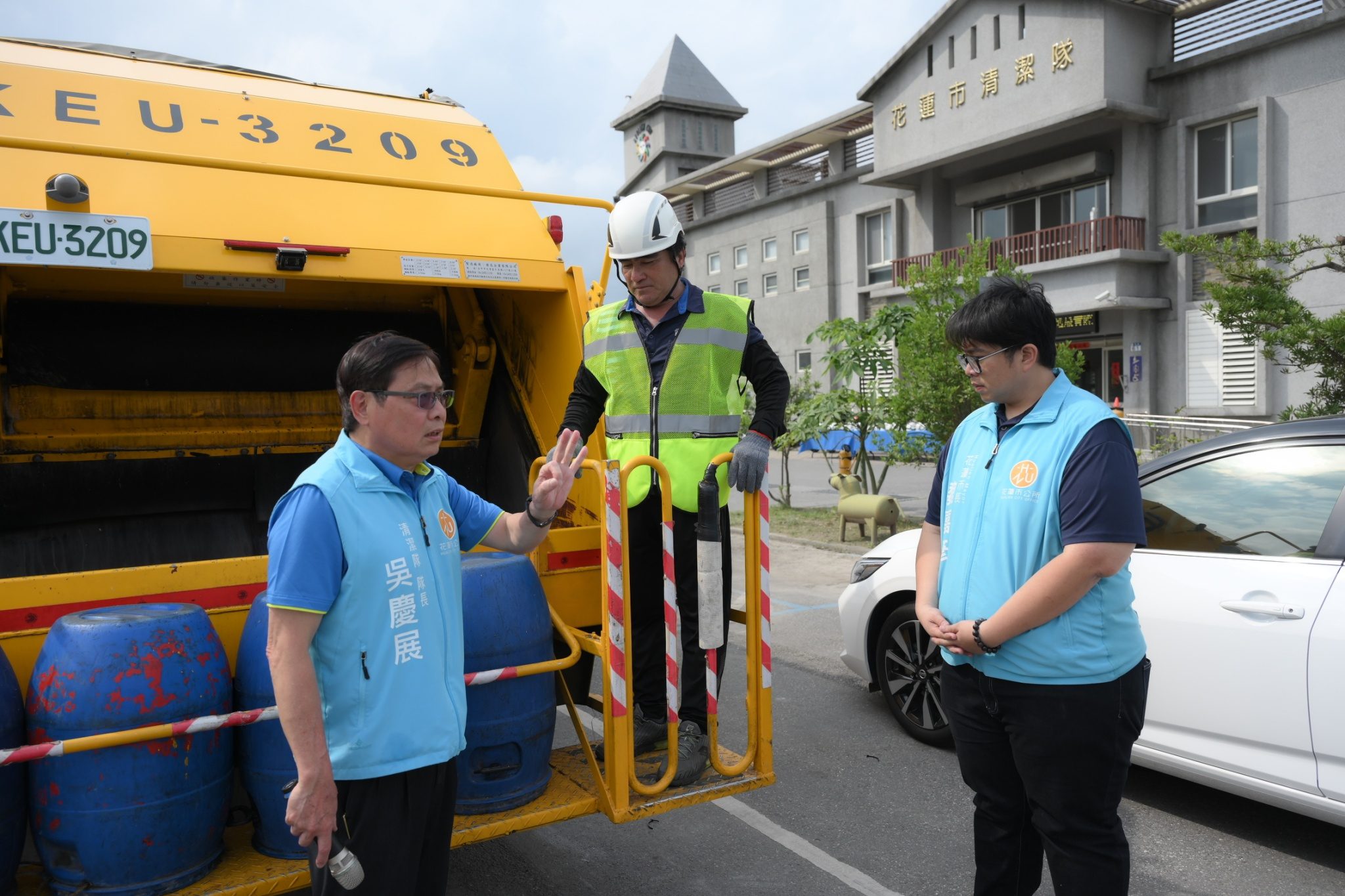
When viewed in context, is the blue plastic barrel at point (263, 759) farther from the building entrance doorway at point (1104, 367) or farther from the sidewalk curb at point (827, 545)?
the building entrance doorway at point (1104, 367)

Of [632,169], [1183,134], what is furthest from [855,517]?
[632,169]

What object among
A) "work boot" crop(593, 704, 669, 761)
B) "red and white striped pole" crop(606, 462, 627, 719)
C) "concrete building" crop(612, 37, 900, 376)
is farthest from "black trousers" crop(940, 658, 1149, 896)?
"concrete building" crop(612, 37, 900, 376)

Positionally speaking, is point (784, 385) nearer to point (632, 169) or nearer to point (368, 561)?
point (368, 561)

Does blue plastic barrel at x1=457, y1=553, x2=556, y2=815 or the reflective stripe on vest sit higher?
the reflective stripe on vest

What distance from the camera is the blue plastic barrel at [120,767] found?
246 cm

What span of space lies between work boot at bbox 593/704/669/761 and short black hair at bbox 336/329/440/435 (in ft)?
5.52

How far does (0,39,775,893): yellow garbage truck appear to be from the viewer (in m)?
2.94

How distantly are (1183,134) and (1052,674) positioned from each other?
67.6 ft

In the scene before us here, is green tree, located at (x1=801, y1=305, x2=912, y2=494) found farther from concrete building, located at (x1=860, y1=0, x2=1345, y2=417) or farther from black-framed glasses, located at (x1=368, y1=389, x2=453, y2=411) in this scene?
black-framed glasses, located at (x1=368, y1=389, x2=453, y2=411)

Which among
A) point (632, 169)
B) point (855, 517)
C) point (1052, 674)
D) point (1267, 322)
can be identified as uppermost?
point (632, 169)

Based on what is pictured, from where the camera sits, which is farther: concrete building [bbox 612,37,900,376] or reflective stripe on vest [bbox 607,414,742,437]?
concrete building [bbox 612,37,900,376]

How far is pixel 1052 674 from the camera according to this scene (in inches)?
93.1

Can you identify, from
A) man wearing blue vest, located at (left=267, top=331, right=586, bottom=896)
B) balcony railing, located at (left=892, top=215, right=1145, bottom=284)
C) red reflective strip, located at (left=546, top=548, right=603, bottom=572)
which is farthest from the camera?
balcony railing, located at (left=892, top=215, right=1145, bottom=284)

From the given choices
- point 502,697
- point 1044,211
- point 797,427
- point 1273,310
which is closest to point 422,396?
point 502,697
